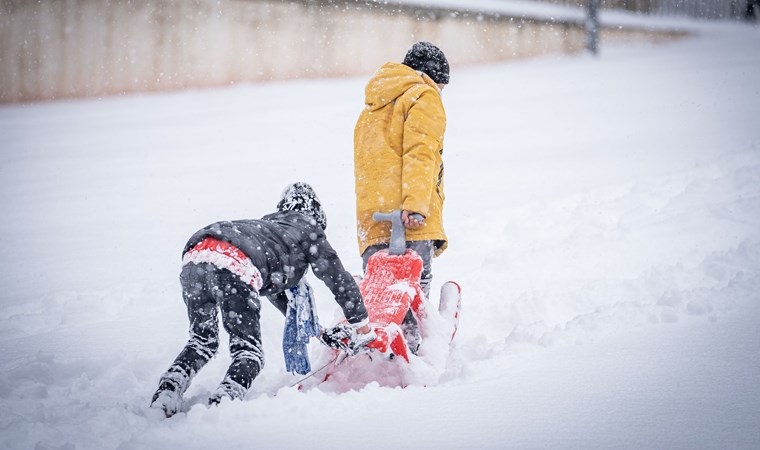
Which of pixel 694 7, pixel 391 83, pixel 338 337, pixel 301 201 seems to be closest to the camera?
pixel 338 337

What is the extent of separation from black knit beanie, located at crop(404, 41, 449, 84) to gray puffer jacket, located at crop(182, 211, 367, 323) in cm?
121

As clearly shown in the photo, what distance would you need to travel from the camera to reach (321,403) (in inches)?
93.6

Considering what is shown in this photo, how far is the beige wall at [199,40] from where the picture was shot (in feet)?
30.7

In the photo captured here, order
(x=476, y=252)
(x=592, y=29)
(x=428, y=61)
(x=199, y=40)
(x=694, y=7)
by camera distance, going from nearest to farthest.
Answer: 1. (x=428, y=61)
2. (x=476, y=252)
3. (x=199, y=40)
4. (x=592, y=29)
5. (x=694, y=7)

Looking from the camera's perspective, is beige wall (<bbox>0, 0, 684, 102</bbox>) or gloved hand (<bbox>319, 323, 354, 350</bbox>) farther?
beige wall (<bbox>0, 0, 684, 102</bbox>)

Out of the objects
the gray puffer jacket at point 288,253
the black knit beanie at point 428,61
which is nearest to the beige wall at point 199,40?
the black knit beanie at point 428,61

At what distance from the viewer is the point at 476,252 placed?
17.7 feet

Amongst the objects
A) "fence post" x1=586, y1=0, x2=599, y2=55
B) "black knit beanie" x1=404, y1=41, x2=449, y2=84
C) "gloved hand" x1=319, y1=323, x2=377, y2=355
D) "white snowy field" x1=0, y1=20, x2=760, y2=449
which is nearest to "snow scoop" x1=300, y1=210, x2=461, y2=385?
"gloved hand" x1=319, y1=323, x2=377, y2=355

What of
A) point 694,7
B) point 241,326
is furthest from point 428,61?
point 694,7

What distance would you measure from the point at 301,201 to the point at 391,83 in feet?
2.85

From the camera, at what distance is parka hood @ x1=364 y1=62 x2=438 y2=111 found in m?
3.45

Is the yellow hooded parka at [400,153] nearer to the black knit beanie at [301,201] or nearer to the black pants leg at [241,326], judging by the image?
the black knit beanie at [301,201]

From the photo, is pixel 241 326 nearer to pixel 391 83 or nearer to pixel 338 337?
pixel 338 337

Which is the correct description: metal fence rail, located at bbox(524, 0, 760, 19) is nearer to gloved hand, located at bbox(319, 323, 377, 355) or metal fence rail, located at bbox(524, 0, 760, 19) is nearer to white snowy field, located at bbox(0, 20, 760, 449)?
white snowy field, located at bbox(0, 20, 760, 449)
